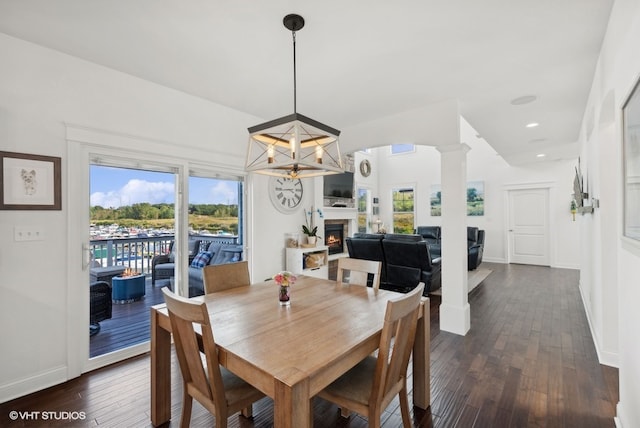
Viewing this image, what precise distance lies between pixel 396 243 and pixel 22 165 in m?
4.32

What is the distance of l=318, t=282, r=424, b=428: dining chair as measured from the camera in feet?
4.40

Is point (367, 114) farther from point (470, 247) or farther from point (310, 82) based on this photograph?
point (470, 247)

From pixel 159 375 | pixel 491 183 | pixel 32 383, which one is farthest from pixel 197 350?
pixel 491 183

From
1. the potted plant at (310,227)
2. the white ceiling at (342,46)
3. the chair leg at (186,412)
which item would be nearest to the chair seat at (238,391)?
the chair leg at (186,412)

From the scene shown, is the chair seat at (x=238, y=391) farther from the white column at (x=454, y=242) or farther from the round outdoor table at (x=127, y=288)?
the white column at (x=454, y=242)

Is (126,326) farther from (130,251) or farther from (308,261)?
(308,261)

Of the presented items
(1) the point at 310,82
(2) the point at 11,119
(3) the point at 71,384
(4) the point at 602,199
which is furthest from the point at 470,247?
(2) the point at 11,119

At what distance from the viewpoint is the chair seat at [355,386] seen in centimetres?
145

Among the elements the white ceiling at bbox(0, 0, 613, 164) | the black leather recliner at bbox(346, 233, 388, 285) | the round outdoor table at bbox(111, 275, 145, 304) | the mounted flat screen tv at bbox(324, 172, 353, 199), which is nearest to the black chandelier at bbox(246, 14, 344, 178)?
the white ceiling at bbox(0, 0, 613, 164)

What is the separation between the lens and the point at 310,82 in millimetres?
2826

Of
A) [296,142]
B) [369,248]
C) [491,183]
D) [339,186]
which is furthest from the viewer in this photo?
[339,186]

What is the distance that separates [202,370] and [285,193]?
3.02 metres

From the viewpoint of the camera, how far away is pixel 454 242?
10.8 feet

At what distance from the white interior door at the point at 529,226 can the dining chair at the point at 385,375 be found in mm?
7175
